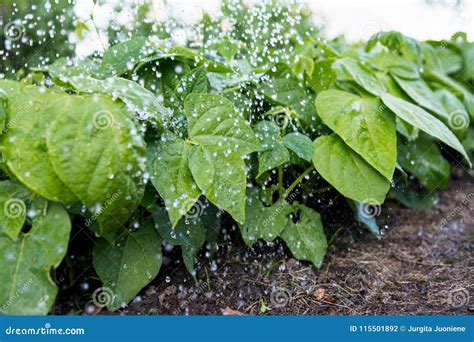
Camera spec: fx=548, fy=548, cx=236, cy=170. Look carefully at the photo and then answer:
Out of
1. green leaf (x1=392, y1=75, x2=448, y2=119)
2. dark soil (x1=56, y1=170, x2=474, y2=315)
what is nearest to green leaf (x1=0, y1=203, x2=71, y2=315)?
dark soil (x1=56, y1=170, x2=474, y2=315)

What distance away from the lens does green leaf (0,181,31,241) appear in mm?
1350

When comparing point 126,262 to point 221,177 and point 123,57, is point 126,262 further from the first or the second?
point 123,57

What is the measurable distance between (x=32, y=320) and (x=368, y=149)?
1057mm

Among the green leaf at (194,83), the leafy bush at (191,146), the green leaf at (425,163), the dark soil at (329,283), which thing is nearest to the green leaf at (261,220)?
the leafy bush at (191,146)

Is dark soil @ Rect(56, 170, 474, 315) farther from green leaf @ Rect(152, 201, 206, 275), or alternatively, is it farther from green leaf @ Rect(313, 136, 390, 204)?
green leaf @ Rect(313, 136, 390, 204)

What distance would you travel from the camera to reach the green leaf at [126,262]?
1.54 meters

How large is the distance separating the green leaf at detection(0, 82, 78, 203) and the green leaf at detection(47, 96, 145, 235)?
36 millimetres

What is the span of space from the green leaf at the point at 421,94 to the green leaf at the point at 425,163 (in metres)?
0.22

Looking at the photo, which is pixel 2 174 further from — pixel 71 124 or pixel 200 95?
pixel 200 95

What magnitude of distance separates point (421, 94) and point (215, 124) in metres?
1.02

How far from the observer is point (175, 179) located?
1.44 meters

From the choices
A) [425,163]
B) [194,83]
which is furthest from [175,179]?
[425,163]

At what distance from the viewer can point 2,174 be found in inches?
61.7

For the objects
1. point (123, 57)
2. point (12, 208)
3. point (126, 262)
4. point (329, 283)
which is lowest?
point (329, 283)
